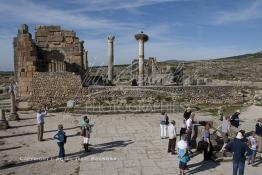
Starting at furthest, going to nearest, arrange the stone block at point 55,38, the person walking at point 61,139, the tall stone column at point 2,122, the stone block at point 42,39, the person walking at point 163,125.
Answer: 1. the stone block at point 42,39
2. the stone block at point 55,38
3. the tall stone column at point 2,122
4. the person walking at point 163,125
5. the person walking at point 61,139

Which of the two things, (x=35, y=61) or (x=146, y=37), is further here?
(x=146, y=37)

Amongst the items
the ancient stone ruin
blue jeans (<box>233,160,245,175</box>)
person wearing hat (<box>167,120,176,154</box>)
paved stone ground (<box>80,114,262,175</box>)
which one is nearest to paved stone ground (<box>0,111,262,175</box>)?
paved stone ground (<box>80,114,262,175</box>)

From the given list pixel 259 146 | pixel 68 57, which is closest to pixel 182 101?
pixel 68 57

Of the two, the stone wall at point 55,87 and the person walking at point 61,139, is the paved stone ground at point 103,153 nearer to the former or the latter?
the person walking at point 61,139

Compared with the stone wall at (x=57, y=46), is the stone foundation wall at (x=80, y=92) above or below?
below

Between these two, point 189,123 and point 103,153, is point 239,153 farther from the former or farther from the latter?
point 103,153

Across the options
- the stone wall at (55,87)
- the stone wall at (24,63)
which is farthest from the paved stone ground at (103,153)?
the stone wall at (24,63)

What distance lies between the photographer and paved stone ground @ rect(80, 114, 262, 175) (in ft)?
34.9

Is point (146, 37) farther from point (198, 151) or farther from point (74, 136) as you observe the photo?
point (198, 151)

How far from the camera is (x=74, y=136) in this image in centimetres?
1579

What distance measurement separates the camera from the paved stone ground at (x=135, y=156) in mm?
10641

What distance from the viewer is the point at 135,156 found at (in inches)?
482

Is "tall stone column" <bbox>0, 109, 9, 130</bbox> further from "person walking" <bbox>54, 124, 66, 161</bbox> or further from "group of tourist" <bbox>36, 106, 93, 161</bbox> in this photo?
"person walking" <bbox>54, 124, 66, 161</bbox>

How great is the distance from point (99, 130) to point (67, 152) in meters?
4.41
